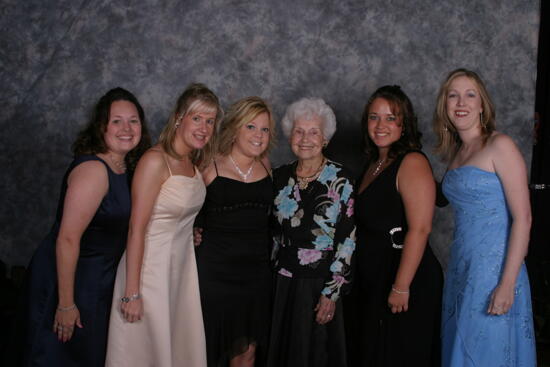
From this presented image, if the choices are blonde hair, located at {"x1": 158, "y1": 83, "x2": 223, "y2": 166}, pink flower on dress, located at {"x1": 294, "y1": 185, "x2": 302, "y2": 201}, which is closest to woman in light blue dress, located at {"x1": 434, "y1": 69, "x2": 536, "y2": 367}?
→ pink flower on dress, located at {"x1": 294, "y1": 185, "x2": 302, "y2": 201}

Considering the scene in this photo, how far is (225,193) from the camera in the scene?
2.48 metres

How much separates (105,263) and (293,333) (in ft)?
3.09

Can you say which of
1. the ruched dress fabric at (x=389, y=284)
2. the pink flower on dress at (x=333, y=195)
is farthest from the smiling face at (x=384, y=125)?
the pink flower on dress at (x=333, y=195)

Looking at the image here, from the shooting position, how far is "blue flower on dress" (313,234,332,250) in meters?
2.43

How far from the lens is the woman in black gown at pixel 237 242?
8.17 ft

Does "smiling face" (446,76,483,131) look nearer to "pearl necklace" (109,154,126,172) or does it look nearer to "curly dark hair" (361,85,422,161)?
"curly dark hair" (361,85,422,161)

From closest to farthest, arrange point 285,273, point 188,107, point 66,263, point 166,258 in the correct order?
point 66,263 < point 166,258 < point 188,107 < point 285,273

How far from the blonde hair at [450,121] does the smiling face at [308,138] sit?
1.90ft

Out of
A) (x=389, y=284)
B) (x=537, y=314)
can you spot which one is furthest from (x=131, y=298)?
(x=537, y=314)

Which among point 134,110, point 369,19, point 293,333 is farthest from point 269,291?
point 369,19

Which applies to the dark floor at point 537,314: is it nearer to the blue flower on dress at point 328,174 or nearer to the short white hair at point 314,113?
the blue flower on dress at point 328,174

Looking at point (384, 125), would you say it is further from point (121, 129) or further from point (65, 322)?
point (65, 322)

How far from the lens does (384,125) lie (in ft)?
8.07

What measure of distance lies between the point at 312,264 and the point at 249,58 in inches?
74.2
